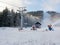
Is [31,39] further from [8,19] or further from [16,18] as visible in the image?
[8,19]

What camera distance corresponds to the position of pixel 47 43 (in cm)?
250

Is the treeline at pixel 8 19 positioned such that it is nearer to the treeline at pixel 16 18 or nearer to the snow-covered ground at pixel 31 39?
the treeline at pixel 16 18

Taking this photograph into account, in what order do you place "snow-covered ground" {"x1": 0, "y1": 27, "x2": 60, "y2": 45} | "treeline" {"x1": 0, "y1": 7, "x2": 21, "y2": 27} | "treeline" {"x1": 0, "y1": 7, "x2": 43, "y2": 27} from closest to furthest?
"snow-covered ground" {"x1": 0, "y1": 27, "x2": 60, "y2": 45}, "treeline" {"x1": 0, "y1": 7, "x2": 43, "y2": 27}, "treeline" {"x1": 0, "y1": 7, "x2": 21, "y2": 27}

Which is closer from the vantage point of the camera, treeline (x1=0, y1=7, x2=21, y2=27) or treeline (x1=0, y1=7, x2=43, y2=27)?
treeline (x1=0, y1=7, x2=43, y2=27)

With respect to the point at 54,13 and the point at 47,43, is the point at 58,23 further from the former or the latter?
the point at 47,43

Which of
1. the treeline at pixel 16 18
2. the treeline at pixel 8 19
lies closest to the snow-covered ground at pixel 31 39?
the treeline at pixel 16 18

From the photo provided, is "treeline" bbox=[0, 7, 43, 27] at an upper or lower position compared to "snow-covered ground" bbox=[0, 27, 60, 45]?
upper

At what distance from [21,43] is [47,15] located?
1421 millimetres

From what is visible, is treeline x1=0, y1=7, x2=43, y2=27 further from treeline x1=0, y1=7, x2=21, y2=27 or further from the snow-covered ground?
the snow-covered ground

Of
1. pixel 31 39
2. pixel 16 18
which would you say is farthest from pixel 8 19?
pixel 31 39

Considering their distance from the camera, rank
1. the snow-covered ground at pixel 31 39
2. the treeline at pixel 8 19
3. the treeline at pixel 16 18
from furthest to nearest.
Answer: the treeline at pixel 8 19 → the treeline at pixel 16 18 → the snow-covered ground at pixel 31 39

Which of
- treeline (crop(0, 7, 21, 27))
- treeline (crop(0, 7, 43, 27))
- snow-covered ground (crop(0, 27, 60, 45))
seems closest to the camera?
snow-covered ground (crop(0, 27, 60, 45))

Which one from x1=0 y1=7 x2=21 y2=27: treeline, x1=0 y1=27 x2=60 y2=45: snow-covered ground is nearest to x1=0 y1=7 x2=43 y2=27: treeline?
x1=0 y1=7 x2=21 y2=27: treeline

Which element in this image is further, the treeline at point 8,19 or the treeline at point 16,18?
the treeline at point 8,19
